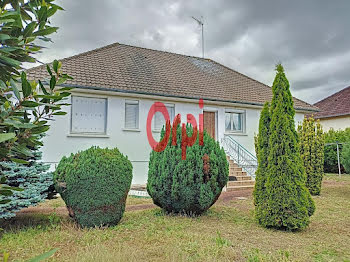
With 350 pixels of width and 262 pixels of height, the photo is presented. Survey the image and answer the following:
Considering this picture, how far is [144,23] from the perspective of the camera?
11797mm

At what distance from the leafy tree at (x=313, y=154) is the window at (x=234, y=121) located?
4.23 metres

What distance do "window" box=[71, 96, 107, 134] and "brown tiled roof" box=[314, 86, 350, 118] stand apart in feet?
57.1

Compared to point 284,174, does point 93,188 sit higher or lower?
lower

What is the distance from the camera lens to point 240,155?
12859 mm

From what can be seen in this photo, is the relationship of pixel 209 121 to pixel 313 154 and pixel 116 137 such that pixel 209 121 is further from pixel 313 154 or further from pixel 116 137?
pixel 313 154

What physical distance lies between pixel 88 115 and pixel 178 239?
7514 mm

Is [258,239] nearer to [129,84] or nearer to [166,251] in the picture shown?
[166,251]

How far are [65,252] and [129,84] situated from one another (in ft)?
27.2

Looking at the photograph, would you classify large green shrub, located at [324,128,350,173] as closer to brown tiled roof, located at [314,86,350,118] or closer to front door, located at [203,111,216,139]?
brown tiled roof, located at [314,86,350,118]

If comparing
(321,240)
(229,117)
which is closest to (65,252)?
(321,240)

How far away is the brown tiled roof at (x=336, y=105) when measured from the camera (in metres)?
21.4

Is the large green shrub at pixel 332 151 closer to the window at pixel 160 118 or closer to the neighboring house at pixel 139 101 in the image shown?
the neighboring house at pixel 139 101

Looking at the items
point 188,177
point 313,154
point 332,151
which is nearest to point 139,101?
point 188,177

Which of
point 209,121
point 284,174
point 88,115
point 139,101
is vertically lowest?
point 284,174
